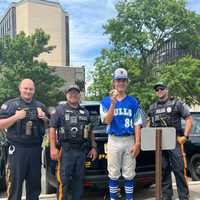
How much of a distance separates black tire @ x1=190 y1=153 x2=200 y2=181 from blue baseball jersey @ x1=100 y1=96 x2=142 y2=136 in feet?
10.8

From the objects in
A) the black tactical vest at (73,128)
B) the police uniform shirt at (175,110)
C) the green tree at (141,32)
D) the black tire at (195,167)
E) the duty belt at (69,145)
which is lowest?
the black tire at (195,167)

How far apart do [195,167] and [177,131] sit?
2643 millimetres

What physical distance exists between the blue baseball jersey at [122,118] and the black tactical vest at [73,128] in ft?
0.90

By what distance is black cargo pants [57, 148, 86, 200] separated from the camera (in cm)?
523

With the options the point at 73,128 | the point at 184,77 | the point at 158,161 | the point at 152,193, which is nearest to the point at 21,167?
the point at 73,128

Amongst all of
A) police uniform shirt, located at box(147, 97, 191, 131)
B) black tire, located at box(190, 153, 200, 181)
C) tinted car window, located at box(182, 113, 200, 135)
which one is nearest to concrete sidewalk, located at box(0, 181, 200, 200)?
black tire, located at box(190, 153, 200, 181)

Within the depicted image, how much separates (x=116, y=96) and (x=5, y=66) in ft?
116

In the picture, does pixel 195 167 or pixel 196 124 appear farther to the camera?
pixel 196 124

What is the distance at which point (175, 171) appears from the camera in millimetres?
5930

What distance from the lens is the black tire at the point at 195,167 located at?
8.27 meters

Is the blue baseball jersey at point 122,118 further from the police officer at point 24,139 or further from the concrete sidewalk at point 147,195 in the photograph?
the concrete sidewalk at point 147,195

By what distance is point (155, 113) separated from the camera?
6.09 m

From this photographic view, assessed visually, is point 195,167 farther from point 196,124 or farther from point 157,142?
point 157,142

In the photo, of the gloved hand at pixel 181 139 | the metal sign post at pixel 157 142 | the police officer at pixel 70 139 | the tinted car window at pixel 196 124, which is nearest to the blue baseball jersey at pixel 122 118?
the police officer at pixel 70 139
